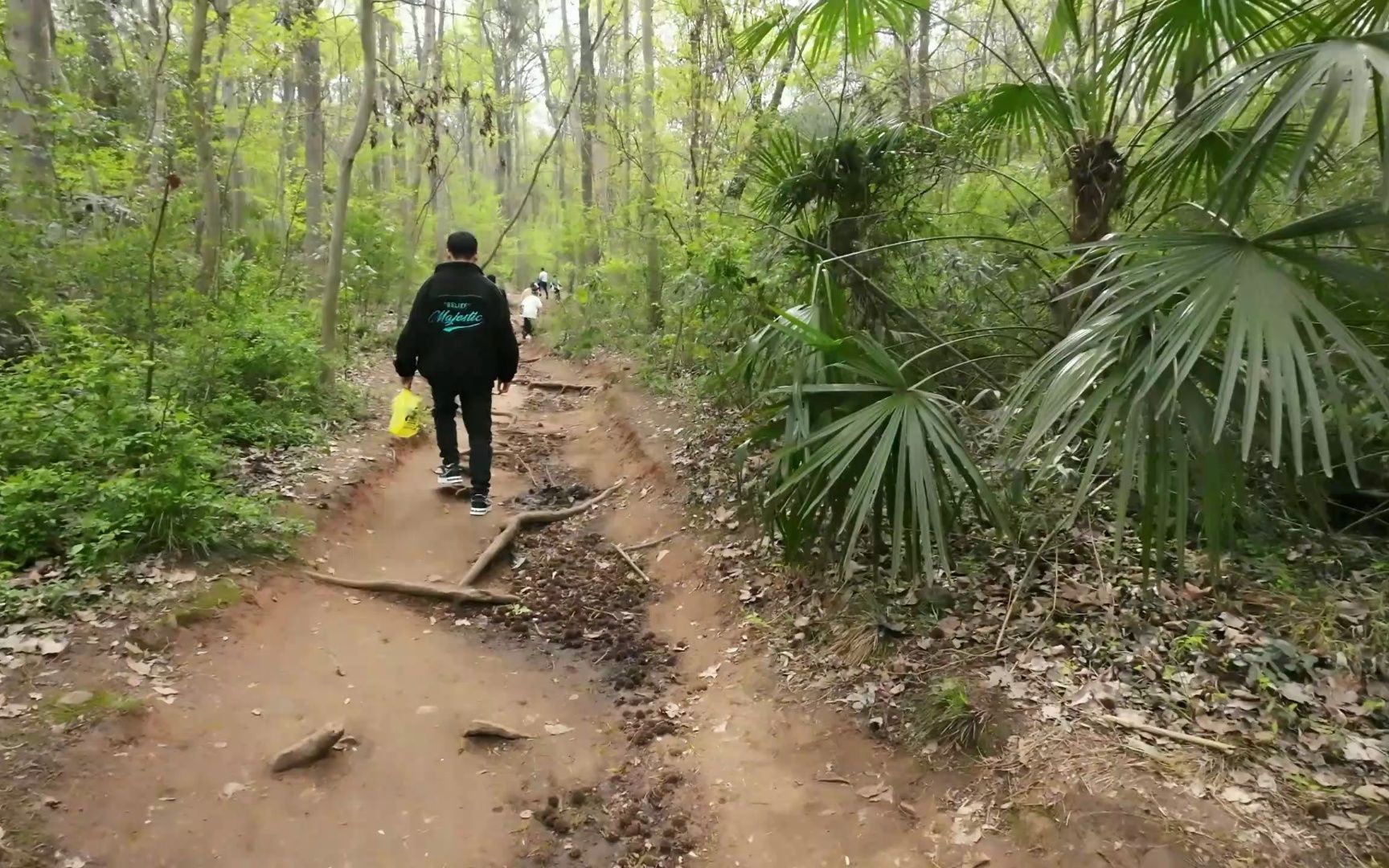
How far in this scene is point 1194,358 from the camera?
2.35 meters

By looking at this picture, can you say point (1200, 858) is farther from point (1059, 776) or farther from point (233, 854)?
point (233, 854)

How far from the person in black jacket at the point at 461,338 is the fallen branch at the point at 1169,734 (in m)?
4.49

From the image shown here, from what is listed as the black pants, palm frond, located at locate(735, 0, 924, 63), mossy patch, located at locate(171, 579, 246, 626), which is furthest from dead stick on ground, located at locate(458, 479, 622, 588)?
palm frond, located at locate(735, 0, 924, 63)

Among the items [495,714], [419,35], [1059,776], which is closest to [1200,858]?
[1059,776]

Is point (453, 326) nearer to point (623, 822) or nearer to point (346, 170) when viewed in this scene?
point (346, 170)

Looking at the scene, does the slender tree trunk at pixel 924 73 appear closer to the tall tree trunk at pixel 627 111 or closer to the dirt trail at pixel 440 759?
the dirt trail at pixel 440 759

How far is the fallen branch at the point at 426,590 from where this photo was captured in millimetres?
4969

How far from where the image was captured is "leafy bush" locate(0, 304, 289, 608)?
4141 millimetres

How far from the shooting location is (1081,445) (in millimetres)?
4312

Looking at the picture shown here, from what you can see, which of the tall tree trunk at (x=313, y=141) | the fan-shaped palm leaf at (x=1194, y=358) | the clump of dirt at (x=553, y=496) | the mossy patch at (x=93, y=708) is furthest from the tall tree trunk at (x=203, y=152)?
the fan-shaped palm leaf at (x=1194, y=358)

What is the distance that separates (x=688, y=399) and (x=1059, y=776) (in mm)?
6951

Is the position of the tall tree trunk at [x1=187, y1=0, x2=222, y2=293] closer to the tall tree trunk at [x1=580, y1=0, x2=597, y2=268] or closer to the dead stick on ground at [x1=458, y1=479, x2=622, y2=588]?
the dead stick on ground at [x1=458, y1=479, x2=622, y2=588]

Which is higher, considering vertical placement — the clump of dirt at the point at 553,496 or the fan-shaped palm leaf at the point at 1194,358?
the fan-shaped palm leaf at the point at 1194,358

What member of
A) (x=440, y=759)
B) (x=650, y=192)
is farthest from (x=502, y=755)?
(x=650, y=192)
